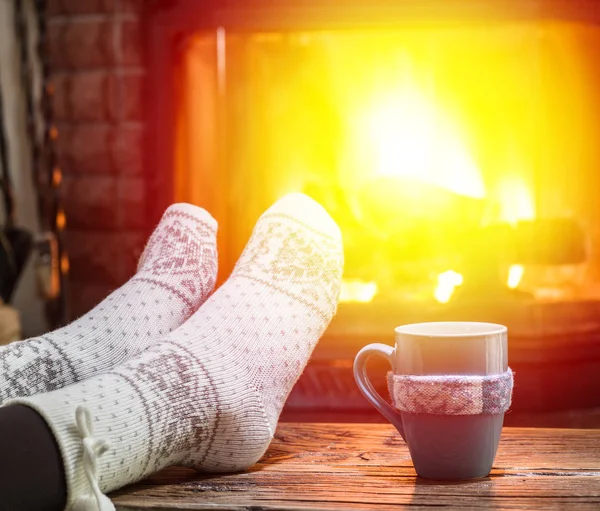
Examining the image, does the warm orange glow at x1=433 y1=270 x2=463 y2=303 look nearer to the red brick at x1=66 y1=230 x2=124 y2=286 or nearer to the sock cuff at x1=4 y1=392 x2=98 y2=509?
the red brick at x1=66 y1=230 x2=124 y2=286

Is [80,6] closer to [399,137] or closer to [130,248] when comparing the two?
[130,248]

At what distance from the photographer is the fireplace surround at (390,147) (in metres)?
1.45

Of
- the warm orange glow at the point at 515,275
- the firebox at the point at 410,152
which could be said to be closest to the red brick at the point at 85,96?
the firebox at the point at 410,152

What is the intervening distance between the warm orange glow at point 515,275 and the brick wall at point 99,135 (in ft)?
2.12

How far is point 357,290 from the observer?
60.7 inches

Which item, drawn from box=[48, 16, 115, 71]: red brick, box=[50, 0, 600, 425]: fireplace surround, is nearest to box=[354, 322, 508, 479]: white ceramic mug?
box=[50, 0, 600, 425]: fireplace surround

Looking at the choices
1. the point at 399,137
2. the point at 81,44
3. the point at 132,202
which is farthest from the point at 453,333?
the point at 81,44

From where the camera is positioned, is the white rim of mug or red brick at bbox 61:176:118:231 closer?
the white rim of mug

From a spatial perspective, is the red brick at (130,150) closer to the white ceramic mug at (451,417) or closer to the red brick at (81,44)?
the red brick at (81,44)

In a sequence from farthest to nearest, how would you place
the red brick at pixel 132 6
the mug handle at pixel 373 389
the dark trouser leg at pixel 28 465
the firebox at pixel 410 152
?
the red brick at pixel 132 6 → the firebox at pixel 410 152 → the mug handle at pixel 373 389 → the dark trouser leg at pixel 28 465

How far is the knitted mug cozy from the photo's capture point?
2.01 feet

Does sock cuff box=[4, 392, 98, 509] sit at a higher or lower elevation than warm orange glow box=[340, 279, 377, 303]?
higher

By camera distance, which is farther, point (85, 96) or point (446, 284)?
point (85, 96)

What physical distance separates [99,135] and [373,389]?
3.57 feet
